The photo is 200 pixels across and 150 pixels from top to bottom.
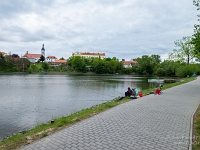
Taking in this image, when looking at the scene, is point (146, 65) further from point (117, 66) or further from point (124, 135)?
point (124, 135)

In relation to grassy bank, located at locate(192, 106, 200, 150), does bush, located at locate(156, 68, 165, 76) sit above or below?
above

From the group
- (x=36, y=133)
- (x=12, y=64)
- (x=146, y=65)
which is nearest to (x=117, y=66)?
(x=146, y=65)

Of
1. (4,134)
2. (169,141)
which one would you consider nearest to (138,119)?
(169,141)

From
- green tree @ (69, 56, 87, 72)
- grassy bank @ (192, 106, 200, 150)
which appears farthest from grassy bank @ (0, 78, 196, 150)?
green tree @ (69, 56, 87, 72)

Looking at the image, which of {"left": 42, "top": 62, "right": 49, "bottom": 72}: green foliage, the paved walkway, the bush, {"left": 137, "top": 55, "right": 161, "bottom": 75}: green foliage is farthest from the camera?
{"left": 42, "top": 62, "right": 49, "bottom": 72}: green foliage

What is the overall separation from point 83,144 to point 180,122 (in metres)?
4.48

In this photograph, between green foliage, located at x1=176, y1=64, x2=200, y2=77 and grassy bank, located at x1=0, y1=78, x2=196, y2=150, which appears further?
green foliage, located at x1=176, y1=64, x2=200, y2=77

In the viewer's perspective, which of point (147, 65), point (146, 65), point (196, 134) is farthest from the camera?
point (146, 65)

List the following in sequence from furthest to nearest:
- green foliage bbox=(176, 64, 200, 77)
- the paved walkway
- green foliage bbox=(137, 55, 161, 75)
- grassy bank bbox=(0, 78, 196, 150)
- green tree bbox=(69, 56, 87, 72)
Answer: green tree bbox=(69, 56, 87, 72), green foliage bbox=(137, 55, 161, 75), green foliage bbox=(176, 64, 200, 77), grassy bank bbox=(0, 78, 196, 150), the paved walkway

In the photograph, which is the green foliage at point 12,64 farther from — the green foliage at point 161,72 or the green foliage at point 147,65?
the green foliage at point 161,72

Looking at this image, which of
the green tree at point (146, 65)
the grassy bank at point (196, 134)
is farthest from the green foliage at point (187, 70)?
the grassy bank at point (196, 134)

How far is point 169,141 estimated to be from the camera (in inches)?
239

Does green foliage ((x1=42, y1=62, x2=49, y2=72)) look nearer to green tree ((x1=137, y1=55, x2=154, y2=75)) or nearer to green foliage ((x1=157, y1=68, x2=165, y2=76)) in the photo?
green tree ((x1=137, y1=55, x2=154, y2=75))

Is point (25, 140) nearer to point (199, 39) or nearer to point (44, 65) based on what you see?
point (199, 39)
